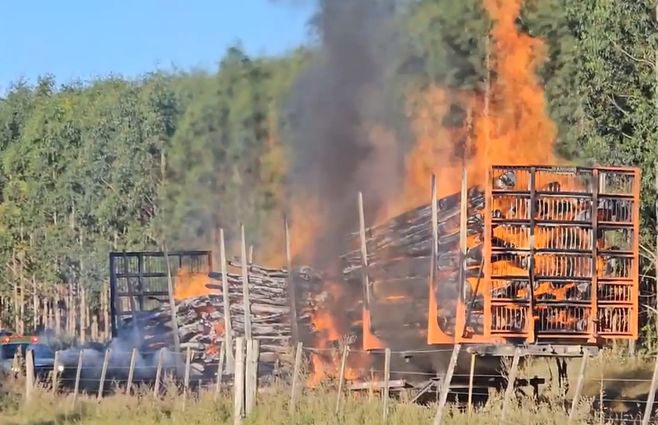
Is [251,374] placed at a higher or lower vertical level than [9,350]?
higher

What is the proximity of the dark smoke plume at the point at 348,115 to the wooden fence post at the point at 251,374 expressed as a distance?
771 centimetres

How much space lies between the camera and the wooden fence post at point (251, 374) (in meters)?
17.0

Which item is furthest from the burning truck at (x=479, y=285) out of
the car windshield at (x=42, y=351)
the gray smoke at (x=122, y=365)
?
the car windshield at (x=42, y=351)

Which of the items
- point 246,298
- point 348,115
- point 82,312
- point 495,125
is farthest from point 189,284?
point 82,312

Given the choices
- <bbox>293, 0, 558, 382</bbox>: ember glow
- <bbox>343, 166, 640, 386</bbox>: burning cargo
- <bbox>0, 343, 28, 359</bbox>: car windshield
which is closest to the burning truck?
<bbox>343, 166, 640, 386</bbox>: burning cargo

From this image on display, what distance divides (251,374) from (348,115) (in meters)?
11.3

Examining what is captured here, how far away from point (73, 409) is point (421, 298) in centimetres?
625

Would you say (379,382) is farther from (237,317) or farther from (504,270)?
(237,317)

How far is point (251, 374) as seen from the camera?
672 inches

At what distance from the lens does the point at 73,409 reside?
2128 centimetres

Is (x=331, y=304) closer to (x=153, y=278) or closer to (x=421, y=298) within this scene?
(x=421, y=298)

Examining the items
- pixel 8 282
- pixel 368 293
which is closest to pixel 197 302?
pixel 368 293

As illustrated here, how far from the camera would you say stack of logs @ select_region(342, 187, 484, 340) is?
18.5 meters

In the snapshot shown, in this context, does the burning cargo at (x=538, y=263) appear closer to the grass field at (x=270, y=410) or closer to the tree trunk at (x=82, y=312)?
the grass field at (x=270, y=410)
